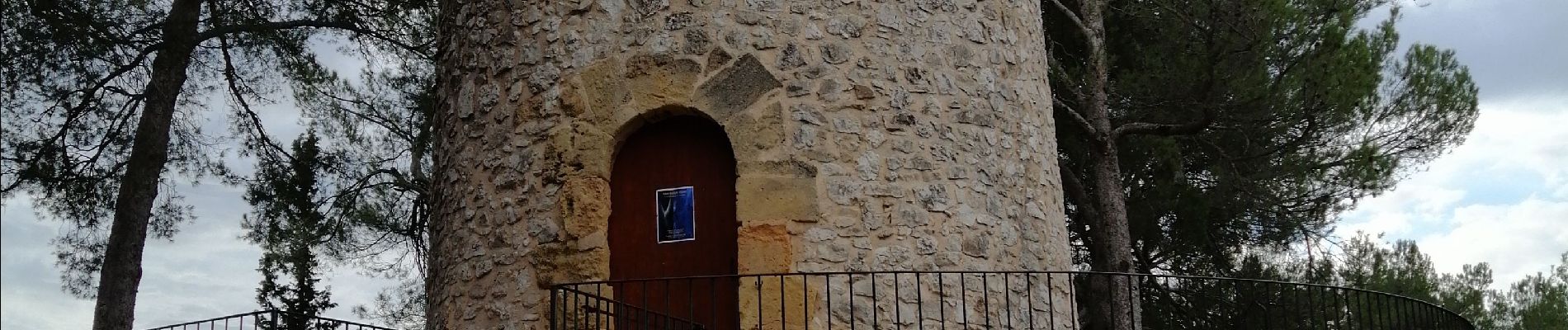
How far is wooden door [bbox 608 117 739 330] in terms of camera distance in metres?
7.83

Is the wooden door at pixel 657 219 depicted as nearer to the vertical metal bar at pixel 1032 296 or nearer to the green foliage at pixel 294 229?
the vertical metal bar at pixel 1032 296

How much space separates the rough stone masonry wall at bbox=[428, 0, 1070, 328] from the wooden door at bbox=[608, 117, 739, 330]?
0.17 metres

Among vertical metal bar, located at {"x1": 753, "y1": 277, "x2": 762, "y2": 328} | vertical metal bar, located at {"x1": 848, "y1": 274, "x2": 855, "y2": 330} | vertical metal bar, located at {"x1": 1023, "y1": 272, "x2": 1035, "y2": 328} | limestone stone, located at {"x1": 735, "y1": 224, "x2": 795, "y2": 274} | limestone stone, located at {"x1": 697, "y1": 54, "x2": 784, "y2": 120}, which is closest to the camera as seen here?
vertical metal bar, located at {"x1": 848, "y1": 274, "x2": 855, "y2": 330}

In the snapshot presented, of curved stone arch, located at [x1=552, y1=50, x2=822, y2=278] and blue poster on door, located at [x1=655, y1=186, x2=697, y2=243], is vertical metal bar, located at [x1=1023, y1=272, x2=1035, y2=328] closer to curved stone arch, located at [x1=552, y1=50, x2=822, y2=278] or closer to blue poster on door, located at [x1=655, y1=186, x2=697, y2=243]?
curved stone arch, located at [x1=552, y1=50, x2=822, y2=278]

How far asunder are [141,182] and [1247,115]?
11.0 meters

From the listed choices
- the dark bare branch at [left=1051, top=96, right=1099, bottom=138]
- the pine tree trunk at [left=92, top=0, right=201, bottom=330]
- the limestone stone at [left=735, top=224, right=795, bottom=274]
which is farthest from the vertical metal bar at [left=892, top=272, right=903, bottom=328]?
the pine tree trunk at [left=92, top=0, right=201, bottom=330]

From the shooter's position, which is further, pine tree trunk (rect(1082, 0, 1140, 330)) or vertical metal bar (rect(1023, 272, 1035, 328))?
pine tree trunk (rect(1082, 0, 1140, 330))

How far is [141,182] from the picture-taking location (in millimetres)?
13219


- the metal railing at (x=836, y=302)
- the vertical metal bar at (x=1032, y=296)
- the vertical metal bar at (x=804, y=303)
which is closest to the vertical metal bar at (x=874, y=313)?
the metal railing at (x=836, y=302)

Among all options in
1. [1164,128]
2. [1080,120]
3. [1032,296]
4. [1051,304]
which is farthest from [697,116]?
[1164,128]

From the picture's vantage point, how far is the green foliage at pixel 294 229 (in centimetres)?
1502

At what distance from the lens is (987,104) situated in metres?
8.13

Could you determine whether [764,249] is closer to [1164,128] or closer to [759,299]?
[759,299]

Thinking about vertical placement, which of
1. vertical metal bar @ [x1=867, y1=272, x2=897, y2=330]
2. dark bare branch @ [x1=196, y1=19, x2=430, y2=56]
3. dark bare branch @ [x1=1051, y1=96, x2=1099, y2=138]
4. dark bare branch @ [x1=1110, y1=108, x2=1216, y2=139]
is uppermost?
dark bare branch @ [x1=196, y1=19, x2=430, y2=56]
